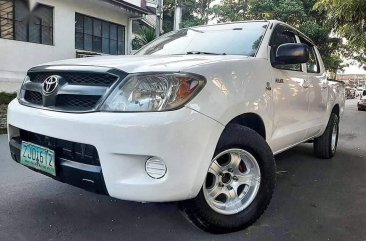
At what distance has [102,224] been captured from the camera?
294cm

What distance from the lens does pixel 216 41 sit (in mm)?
3697

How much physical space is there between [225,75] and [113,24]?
13.3 metres

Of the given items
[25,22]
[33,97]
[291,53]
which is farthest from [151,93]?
[25,22]

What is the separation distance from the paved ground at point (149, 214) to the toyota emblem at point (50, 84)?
1.04 m

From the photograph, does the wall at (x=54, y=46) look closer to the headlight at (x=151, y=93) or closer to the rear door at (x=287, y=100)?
the rear door at (x=287, y=100)

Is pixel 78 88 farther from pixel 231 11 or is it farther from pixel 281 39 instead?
pixel 231 11

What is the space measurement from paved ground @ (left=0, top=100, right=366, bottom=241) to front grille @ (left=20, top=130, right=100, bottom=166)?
2.03 feet

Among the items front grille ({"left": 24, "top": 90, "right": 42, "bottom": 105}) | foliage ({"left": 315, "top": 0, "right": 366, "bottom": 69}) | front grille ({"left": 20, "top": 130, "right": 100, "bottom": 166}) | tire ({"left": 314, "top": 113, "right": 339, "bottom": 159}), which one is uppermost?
foliage ({"left": 315, "top": 0, "right": 366, "bottom": 69})

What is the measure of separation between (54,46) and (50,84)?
10683 millimetres

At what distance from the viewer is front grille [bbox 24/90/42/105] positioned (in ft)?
9.39

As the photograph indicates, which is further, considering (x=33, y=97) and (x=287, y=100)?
(x=287, y=100)

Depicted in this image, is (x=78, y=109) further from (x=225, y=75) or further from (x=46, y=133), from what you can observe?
(x=225, y=75)

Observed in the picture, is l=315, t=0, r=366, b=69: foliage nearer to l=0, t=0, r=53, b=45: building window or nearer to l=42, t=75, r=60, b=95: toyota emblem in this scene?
l=0, t=0, r=53, b=45: building window

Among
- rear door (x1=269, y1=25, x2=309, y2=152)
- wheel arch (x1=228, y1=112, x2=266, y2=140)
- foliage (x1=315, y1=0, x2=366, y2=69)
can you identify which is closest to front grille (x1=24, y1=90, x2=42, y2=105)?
wheel arch (x1=228, y1=112, x2=266, y2=140)
